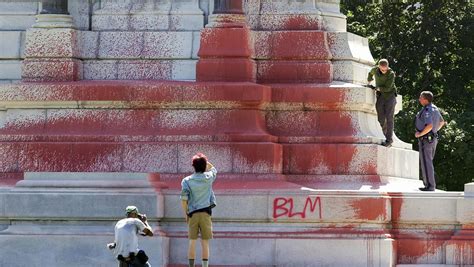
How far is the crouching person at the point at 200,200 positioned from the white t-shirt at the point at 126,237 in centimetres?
140

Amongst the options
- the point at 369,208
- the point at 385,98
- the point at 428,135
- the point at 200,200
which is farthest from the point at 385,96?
the point at 200,200

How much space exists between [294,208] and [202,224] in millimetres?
2448

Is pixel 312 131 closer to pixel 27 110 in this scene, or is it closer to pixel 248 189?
pixel 248 189

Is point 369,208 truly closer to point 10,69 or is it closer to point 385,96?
point 385,96

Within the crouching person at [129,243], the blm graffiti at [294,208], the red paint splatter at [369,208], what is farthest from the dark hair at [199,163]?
the red paint splatter at [369,208]

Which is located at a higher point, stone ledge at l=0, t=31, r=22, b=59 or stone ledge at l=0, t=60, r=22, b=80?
stone ledge at l=0, t=31, r=22, b=59

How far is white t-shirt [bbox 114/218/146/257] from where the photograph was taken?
3127 cm

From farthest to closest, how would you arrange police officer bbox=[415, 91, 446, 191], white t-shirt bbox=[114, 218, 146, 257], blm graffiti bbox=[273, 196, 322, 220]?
police officer bbox=[415, 91, 446, 191]
blm graffiti bbox=[273, 196, 322, 220]
white t-shirt bbox=[114, 218, 146, 257]

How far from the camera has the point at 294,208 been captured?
34.7 meters

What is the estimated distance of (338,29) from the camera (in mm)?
37438

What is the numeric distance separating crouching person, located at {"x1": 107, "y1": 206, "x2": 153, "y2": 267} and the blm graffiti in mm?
3673

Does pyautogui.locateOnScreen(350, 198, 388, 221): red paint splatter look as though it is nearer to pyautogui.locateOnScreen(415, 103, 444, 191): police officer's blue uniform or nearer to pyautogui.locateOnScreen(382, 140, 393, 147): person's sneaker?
pyautogui.locateOnScreen(415, 103, 444, 191): police officer's blue uniform

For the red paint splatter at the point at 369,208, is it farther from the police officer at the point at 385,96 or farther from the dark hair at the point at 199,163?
the dark hair at the point at 199,163

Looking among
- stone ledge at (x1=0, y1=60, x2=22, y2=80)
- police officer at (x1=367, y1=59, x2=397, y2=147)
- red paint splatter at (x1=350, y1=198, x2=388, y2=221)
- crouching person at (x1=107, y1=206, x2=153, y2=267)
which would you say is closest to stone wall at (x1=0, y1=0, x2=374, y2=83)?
stone ledge at (x1=0, y1=60, x2=22, y2=80)
